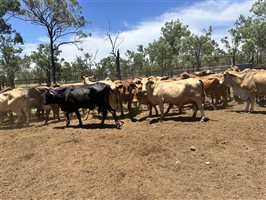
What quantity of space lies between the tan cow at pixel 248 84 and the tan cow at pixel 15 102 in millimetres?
8306

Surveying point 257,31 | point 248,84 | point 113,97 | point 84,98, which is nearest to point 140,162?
point 84,98

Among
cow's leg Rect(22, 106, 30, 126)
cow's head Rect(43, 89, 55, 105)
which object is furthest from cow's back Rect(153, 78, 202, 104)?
cow's leg Rect(22, 106, 30, 126)

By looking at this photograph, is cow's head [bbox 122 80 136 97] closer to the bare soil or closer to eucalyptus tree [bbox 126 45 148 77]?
the bare soil

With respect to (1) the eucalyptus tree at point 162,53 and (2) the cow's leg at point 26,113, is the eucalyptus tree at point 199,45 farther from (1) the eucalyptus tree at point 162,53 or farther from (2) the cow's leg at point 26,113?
(2) the cow's leg at point 26,113

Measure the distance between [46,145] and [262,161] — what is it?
537 centimetres

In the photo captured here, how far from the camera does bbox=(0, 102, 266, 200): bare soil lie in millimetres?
6293

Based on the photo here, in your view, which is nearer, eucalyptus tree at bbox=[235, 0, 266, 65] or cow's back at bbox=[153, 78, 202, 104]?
cow's back at bbox=[153, 78, 202, 104]

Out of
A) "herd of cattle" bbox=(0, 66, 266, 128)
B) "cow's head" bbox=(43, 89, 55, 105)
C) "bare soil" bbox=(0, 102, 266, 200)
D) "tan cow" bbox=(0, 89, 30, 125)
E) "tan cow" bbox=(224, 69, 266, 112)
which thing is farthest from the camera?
"tan cow" bbox=(224, 69, 266, 112)

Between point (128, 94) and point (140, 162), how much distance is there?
6119 millimetres

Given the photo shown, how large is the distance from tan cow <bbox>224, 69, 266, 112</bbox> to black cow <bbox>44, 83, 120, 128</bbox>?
560cm

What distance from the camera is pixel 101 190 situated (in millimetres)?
6359

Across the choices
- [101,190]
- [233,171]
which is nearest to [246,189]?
[233,171]

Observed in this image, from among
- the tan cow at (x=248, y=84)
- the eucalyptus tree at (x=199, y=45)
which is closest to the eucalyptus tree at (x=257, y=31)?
the eucalyptus tree at (x=199, y=45)

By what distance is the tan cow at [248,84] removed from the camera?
1337cm
